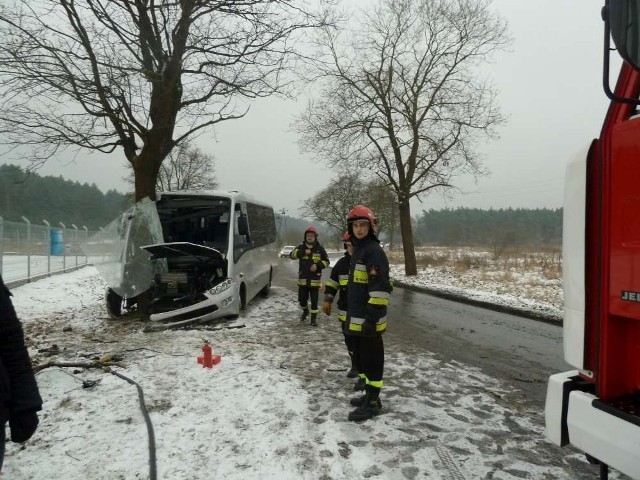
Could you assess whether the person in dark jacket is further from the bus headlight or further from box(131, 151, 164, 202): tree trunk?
box(131, 151, 164, 202): tree trunk

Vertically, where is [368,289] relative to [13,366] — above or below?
above

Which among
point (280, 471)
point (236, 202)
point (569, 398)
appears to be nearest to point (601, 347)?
point (569, 398)

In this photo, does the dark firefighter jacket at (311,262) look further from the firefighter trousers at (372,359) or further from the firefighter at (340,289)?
the firefighter trousers at (372,359)

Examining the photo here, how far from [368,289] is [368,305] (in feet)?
0.72

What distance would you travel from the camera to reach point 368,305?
14.1ft

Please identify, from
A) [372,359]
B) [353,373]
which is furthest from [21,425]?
[353,373]

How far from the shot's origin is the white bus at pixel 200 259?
8.74m

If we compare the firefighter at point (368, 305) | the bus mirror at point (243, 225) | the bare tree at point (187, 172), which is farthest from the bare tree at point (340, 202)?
the firefighter at point (368, 305)

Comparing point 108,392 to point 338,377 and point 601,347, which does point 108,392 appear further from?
point 601,347

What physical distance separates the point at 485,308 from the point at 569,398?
10.8m

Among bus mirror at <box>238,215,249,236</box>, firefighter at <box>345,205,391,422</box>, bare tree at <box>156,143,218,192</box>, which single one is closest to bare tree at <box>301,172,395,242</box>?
bare tree at <box>156,143,218,192</box>

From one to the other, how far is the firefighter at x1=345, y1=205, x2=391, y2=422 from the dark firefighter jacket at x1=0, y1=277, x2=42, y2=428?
2.82 m

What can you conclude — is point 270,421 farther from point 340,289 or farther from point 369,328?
point 340,289

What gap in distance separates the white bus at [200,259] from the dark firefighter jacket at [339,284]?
3.45 m
